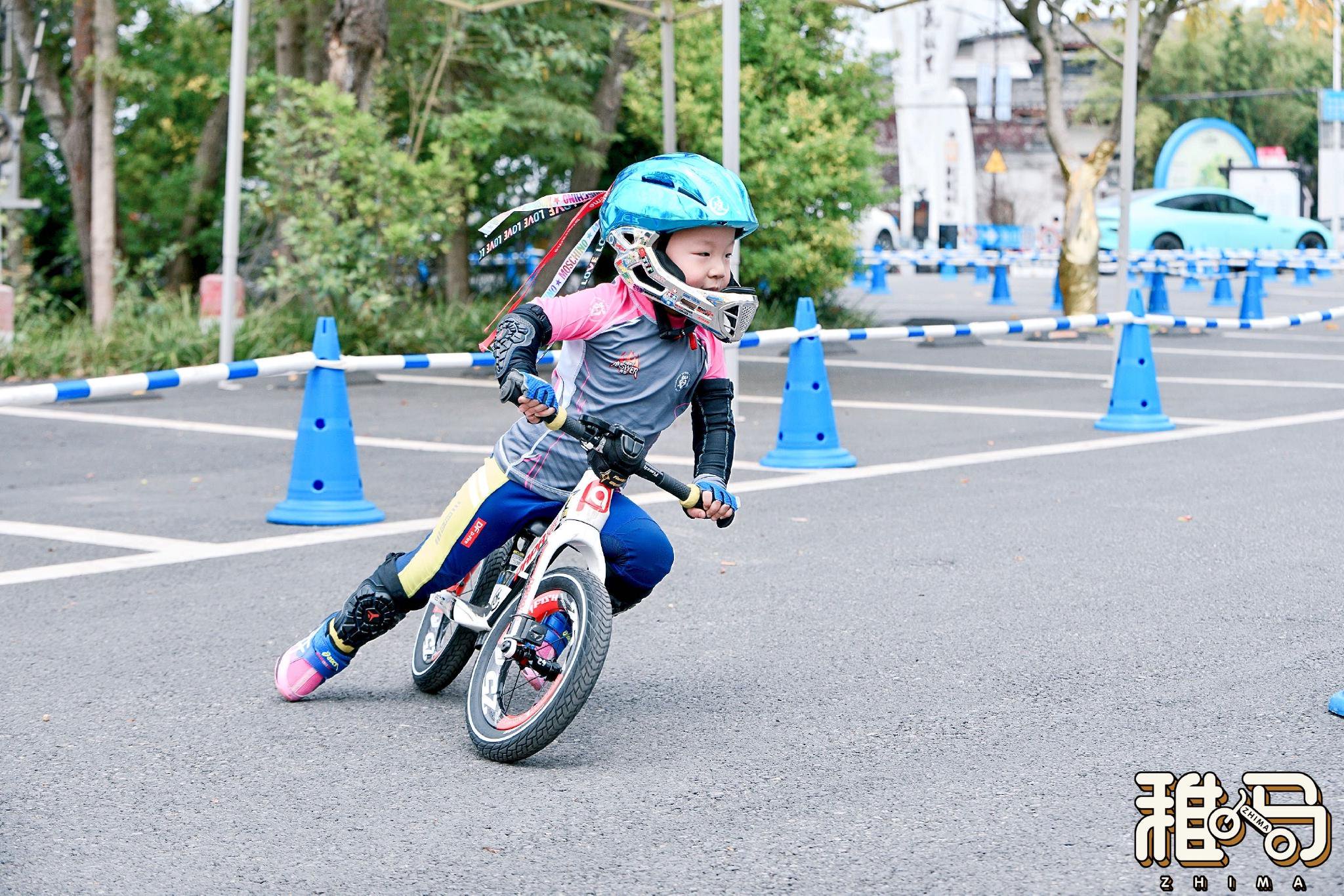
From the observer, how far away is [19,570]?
740 cm

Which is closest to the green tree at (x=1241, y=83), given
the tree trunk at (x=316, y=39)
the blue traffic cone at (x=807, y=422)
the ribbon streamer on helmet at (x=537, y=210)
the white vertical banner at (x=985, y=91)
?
the white vertical banner at (x=985, y=91)

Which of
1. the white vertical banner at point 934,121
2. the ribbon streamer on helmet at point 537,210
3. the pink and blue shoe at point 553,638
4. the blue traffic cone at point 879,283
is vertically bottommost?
the pink and blue shoe at point 553,638

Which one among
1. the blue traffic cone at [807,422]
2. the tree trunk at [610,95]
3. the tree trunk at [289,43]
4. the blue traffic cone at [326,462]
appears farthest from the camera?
the tree trunk at [610,95]

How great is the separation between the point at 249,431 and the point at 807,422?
3944 millimetres

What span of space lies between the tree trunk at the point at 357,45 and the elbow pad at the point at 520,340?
12.1 m

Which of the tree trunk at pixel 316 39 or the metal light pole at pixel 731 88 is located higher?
the tree trunk at pixel 316 39

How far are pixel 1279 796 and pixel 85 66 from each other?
1601 centimetres

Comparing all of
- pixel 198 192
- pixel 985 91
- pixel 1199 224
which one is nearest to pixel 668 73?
pixel 198 192

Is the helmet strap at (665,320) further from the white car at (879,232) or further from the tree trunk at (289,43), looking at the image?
the white car at (879,232)

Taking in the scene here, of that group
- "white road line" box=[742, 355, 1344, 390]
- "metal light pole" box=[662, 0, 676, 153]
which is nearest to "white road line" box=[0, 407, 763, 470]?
"metal light pole" box=[662, 0, 676, 153]

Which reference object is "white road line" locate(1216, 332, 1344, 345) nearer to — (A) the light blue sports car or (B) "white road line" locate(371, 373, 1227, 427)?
(B) "white road line" locate(371, 373, 1227, 427)

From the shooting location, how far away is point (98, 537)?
818 centimetres

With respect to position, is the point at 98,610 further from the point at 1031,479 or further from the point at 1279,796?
the point at 1031,479

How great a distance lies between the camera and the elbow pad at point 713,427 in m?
4.98
